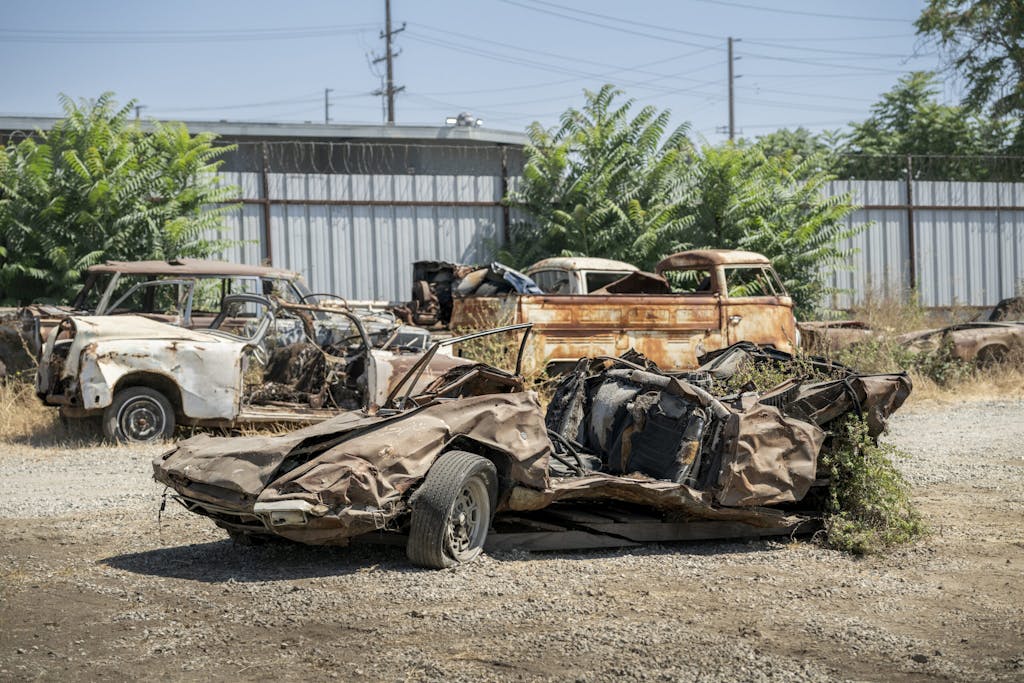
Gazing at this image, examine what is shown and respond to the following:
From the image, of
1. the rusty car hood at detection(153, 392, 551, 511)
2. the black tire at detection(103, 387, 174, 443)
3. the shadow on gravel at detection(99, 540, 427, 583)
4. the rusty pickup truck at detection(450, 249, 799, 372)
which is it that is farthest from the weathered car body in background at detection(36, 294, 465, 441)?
the rusty car hood at detection(153, 392, 551, 511)

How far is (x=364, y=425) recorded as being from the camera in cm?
646

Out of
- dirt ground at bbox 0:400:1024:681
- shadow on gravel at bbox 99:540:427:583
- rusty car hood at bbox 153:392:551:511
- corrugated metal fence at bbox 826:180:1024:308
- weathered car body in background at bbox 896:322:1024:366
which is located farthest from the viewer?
corrugated metal fence at bbox 826:180:1024:308

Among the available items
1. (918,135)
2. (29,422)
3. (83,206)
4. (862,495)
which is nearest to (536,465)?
(862,495)

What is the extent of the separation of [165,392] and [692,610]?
7.63 metres

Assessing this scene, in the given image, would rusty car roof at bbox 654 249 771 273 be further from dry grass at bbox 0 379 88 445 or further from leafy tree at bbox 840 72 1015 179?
leafy tree at bbox 840 72 1015 179

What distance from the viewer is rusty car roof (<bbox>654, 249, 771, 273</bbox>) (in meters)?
16.2

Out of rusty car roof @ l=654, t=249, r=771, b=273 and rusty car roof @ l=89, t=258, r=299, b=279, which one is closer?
rusty car roof @ l=89, t=258, r=299, b=279

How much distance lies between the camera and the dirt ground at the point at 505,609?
4719mm

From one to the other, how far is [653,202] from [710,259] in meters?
4.38

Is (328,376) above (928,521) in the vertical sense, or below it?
above

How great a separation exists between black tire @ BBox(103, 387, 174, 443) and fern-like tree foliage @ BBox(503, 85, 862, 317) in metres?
9.50

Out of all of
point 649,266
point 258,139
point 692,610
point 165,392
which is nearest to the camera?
point 692,610

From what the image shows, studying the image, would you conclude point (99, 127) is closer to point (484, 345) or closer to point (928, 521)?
point (484, 345)

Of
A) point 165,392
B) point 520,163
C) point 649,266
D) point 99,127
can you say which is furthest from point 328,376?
point 520,163
